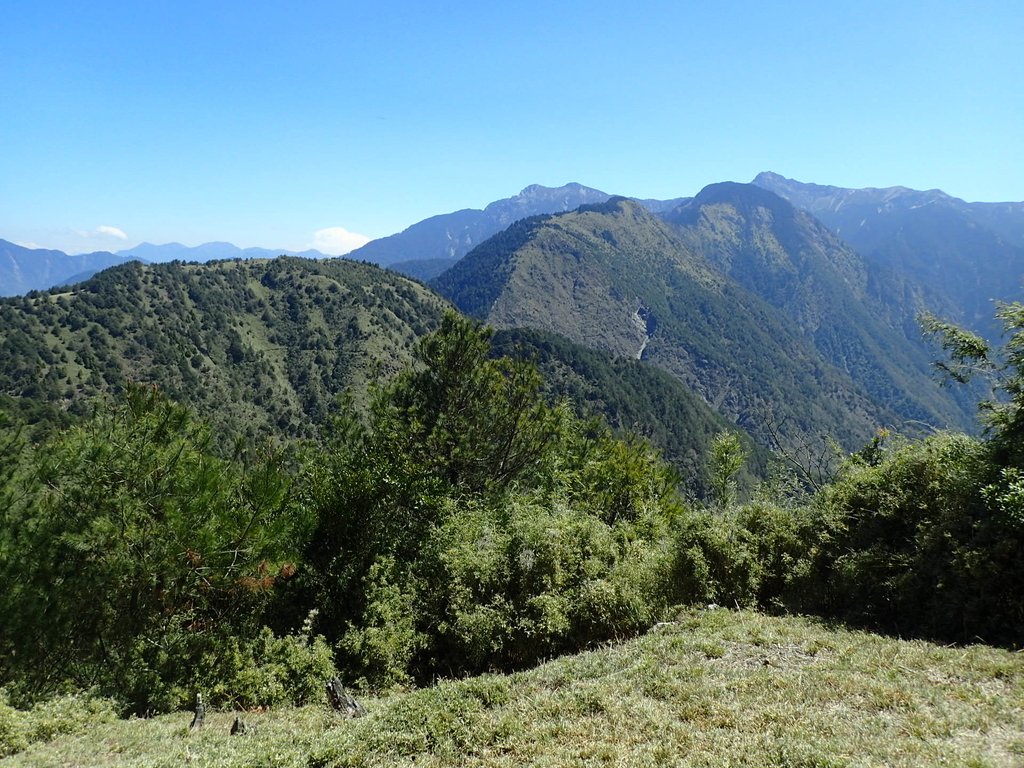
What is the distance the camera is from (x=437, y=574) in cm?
1330

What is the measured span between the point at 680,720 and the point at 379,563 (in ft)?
28.5

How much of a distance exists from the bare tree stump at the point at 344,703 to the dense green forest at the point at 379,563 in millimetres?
1931

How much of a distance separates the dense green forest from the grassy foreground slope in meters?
1.95

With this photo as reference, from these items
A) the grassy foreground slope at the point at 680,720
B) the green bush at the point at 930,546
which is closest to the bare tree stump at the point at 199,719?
the grassy foreground slope at the point at 680,720


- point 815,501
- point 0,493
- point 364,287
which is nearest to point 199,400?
point 364,287

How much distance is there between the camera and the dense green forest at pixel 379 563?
10617 millimetres

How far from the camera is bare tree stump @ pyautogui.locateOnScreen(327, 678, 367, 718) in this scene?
350 inches

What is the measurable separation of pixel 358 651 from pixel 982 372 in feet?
49.7

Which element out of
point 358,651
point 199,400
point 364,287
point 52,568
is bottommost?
point 199,400

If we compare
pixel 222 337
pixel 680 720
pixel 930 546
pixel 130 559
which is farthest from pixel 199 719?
pixel 222 337

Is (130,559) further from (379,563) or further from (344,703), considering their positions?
(344,703)

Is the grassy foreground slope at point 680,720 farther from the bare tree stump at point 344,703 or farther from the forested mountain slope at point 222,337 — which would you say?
the forested mountain slope at point 222,337

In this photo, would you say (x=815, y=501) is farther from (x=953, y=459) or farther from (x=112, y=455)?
(x=112, y=455)

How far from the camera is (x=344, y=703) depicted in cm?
923
